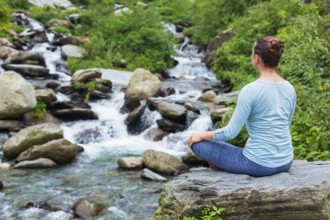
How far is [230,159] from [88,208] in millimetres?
3776

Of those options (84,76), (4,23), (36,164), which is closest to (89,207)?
(36,164)

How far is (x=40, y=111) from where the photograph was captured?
42.4ft

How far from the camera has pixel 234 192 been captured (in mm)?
4062

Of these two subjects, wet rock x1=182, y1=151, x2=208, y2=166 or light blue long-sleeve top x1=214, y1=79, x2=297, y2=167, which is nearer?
light blue long-sleeve top x1=214, y1=79, x2=297, y2=167

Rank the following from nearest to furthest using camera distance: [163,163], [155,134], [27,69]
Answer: [163,163], [155,134], [27,69]

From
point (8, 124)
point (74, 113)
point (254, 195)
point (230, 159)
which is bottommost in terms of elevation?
point (8, 124)

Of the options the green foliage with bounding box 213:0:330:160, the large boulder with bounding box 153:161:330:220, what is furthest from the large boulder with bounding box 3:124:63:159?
the large boulder with bounding box 153:161:330:220

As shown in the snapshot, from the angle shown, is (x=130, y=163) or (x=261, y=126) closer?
(x=261, y=126)

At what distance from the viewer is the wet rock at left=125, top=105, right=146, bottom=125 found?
13.1 metres

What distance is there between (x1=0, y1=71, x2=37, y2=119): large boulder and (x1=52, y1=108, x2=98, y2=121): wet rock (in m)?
0.89

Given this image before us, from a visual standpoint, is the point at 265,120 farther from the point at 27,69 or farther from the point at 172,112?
the point at 27,69

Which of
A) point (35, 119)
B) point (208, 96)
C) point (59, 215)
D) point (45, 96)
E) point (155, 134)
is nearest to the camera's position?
point (59, 215)

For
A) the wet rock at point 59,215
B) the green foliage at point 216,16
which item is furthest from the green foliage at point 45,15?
the wet rock at point 59,215

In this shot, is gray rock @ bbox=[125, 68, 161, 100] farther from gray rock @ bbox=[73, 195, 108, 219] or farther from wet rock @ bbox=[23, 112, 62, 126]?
gray rock @ bbox=[73, 195, 108, 219]
